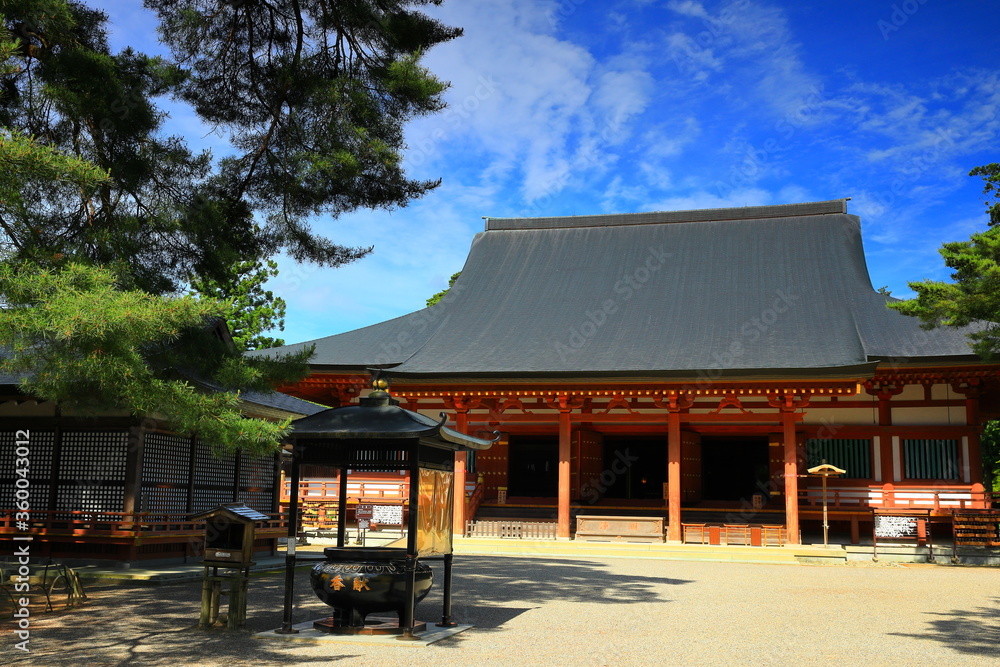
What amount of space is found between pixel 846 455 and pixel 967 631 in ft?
36.7

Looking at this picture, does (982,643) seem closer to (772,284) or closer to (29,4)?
(29,4)

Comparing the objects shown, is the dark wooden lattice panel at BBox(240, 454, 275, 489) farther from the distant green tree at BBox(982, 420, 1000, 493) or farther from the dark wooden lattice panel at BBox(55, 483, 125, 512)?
the distant green tree at BBox(982, 420, 1000, 493)

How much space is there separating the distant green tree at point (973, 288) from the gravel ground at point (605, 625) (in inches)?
157

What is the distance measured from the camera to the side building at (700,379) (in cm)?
1783

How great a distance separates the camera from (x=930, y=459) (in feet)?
60.1

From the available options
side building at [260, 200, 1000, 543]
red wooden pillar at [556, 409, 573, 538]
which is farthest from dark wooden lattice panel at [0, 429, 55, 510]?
red wooden pillar at [556, 409, 573, 538]

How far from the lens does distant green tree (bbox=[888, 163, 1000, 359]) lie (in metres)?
12.3

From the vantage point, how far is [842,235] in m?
23.7

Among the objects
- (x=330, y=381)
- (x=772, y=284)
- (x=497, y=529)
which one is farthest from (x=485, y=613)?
(x=772, y=284)

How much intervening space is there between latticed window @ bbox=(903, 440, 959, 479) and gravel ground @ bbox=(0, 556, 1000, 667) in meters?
5.57

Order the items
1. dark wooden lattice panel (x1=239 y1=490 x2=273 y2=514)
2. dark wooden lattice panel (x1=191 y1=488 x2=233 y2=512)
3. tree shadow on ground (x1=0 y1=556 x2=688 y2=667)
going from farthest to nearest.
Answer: dark wooden lattice panel (x1=239 y1=490 x2=273 y2=514) → dark wooden lattice panel (x1=191 y1=488 x2=233 y2=512) → tree shadow on ground (x1=0 y1=556 x2=688 y2=667)

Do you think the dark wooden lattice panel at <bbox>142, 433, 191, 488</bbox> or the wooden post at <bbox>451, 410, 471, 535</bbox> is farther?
the wooden post at <bbox>451, 410, 471, 535</bbox>

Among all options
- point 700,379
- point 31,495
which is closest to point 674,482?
point 700,379

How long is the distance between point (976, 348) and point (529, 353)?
357 inches
